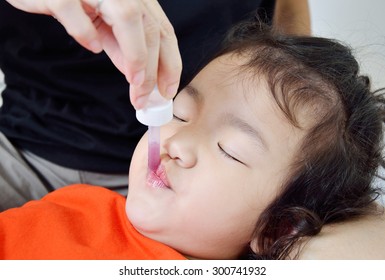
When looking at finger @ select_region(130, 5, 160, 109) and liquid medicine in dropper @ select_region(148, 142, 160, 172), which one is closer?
finger @ select_region(130, 5, 160, 109)

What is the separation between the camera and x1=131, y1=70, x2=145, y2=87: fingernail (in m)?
0.57

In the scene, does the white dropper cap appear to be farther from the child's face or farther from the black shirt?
the black shirt

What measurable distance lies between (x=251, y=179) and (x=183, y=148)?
0.42 ft

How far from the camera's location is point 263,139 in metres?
0.80

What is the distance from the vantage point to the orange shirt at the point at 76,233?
0.80 m

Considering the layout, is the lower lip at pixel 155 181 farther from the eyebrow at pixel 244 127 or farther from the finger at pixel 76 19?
the finger at pixel 76 19

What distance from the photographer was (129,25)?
0.53 metres

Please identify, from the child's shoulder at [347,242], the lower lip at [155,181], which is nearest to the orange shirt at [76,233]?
the lower lip at [155,181]

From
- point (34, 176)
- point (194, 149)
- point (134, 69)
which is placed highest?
point (134, 69)

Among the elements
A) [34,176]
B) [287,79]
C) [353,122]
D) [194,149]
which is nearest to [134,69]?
[194,149]

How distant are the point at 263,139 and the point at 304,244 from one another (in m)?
0.19

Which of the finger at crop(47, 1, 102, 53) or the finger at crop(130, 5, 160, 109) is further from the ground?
the finger at crop(47, 1, 102, 53)

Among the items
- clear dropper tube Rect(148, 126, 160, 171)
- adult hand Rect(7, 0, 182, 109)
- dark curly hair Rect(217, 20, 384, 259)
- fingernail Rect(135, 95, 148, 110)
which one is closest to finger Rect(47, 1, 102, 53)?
adult hand Rect(7, 0, 182, 109)

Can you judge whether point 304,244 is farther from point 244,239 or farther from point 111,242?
point 111,242
